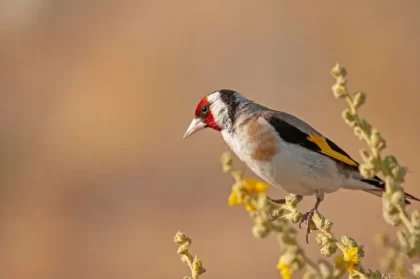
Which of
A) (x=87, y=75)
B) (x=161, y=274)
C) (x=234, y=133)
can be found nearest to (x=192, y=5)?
(x=87, y=75)

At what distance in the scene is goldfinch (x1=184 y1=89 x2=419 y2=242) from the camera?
3557 mm

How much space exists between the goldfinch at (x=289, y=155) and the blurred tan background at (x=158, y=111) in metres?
3.75

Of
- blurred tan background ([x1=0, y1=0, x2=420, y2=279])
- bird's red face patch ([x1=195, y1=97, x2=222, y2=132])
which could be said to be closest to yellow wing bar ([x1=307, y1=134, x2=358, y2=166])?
bird's red face patch ([x1=195, y1=97, x2=222, y2=132])

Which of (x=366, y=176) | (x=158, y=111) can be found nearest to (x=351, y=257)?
(x=366, y=176)

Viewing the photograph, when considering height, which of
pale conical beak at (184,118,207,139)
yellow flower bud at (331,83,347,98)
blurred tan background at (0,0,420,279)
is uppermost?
blurred tan background at (0,0,420,279)

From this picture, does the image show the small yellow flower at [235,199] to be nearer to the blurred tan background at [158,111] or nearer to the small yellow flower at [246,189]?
the small yellow flower at [246,189]

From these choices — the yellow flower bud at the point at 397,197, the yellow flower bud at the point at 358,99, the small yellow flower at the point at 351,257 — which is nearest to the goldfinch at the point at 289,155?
the small yellow flower at the point at 351,257

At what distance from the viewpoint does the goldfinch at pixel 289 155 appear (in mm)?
3557

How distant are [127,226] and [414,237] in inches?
360

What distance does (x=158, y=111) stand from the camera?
1401 cm

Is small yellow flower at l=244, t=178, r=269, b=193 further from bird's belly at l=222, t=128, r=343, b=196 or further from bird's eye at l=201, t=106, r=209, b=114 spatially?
bird's eye at l=201, t=106, r=209, b=114

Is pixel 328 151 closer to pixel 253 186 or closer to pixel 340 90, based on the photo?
pixel 340 90

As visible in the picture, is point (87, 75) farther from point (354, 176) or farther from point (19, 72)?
point (354, 176)

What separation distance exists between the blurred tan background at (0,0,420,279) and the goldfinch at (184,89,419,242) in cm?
375
